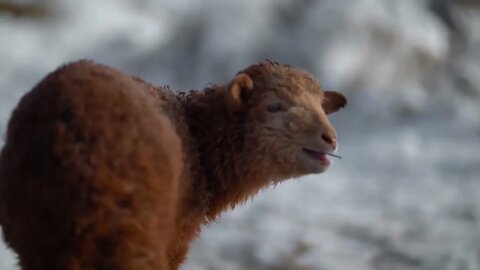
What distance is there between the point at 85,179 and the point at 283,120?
1.10m

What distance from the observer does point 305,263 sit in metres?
6.84

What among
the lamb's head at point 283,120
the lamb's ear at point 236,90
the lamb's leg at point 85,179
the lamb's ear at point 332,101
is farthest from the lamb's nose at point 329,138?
the lamb's leg at point 85,179

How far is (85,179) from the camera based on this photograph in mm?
3199

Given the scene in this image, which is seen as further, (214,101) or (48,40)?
(48,40)

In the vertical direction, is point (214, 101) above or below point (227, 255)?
below

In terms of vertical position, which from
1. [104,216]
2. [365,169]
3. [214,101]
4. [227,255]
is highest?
[365,169]

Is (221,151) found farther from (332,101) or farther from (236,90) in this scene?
(332,101)

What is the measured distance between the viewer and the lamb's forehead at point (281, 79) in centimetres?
416

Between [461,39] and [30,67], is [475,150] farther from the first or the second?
[30,67]

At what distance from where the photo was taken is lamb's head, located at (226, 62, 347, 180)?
4.03 metres

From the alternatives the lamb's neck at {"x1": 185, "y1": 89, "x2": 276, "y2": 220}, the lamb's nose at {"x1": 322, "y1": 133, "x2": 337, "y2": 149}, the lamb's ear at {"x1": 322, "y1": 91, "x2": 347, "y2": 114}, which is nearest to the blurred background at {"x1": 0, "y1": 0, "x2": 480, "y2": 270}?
the lamb's ear at {"x1": 322, "y1": 91, "x2": 347, "y2": 114}

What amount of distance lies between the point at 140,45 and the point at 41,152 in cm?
536

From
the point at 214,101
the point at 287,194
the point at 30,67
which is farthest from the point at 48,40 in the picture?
the point at 214,101

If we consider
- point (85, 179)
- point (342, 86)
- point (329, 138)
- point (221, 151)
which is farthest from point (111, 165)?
point (342, 86)
